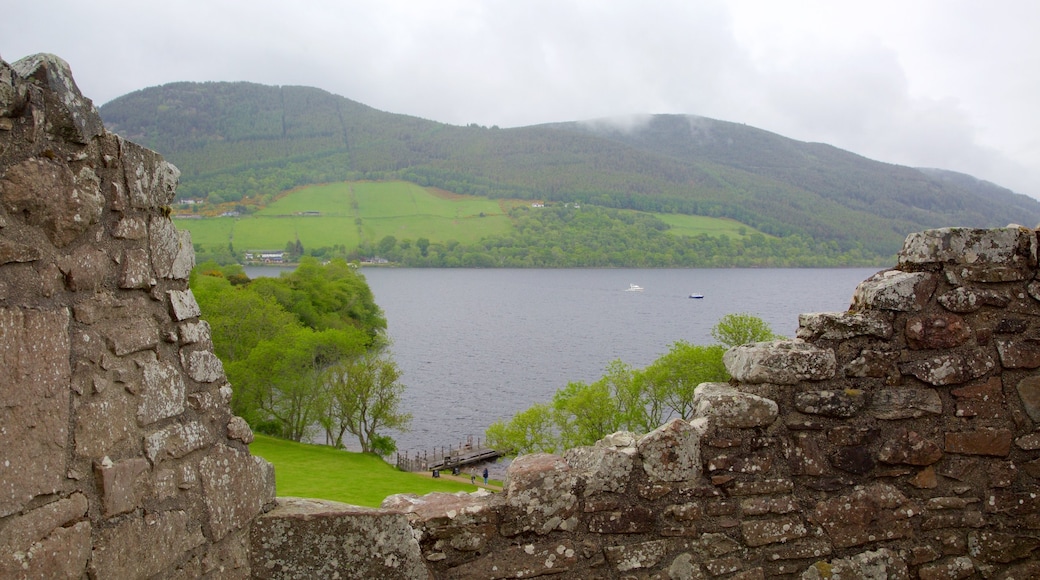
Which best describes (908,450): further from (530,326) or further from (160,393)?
(530,326)

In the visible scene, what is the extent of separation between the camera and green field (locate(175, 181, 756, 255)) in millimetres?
129875

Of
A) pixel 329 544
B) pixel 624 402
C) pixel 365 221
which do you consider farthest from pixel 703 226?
pixel 329 544

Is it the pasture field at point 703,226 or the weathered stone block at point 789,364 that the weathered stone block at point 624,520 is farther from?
the pasture field at point 703,226

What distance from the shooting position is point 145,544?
111 inches

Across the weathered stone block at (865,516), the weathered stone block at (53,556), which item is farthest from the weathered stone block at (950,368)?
the weathered stone block at (53,556)

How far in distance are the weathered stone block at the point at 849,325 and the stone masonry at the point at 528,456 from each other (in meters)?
0.01

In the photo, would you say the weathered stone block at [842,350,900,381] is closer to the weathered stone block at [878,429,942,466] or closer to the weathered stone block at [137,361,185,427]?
the weathered stone block at [878,429,942,466]

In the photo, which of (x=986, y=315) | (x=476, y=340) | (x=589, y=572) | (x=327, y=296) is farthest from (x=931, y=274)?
(x=476, y=340)

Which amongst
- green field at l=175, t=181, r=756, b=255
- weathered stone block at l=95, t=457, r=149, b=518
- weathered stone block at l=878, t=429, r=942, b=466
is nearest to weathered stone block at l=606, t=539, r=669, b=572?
weathered stone block at l=878, t=429, r=942, b=466

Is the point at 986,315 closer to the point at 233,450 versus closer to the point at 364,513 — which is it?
the point at 364,513

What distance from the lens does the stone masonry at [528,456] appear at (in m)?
2.46

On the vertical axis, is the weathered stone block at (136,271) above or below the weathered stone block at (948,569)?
above

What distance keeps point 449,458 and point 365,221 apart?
128m

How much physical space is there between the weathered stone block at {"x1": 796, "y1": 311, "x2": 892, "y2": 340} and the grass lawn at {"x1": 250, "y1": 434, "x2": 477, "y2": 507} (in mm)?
20434
